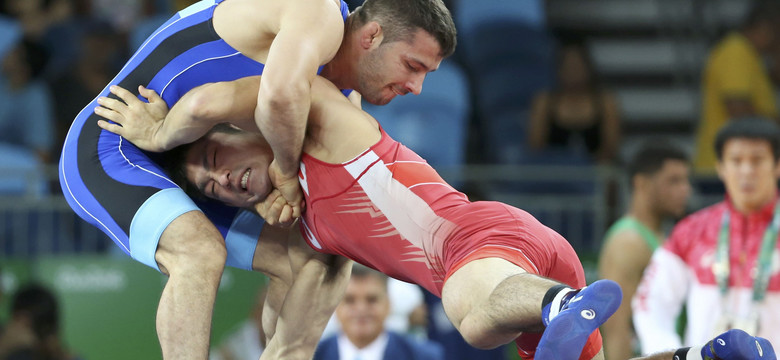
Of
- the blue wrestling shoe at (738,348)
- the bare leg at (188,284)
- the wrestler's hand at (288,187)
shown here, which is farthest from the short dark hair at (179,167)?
the blue wrestling shoe at (738,348)

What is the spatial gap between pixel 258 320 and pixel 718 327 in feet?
7.84

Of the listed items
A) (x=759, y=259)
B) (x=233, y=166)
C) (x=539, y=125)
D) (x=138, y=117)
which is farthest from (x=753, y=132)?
(x=138, y=117)

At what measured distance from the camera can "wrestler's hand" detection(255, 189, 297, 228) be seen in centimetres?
398

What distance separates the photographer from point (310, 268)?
4.32m

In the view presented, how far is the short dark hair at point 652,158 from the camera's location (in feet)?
21.1

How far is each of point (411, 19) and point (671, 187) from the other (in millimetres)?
2955

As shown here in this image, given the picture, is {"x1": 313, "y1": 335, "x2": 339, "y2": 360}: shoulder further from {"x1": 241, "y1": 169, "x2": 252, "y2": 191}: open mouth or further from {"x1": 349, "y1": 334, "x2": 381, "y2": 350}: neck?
{"x1": 241, "y1": 169, "x2": 252, "y2": 191}: open mouth

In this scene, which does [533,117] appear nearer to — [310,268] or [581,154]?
[581,154]

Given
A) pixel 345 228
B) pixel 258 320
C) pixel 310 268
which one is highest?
pixel 345 228

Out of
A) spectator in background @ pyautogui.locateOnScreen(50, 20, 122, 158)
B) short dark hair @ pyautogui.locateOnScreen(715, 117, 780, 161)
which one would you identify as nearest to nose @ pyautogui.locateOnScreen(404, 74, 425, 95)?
short dark hair @ pyautogui.locateOnScreen(715, 117, 780, 161)

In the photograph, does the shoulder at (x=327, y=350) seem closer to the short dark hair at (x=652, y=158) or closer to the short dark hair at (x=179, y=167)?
the short dark hair at (x=179, y=167)

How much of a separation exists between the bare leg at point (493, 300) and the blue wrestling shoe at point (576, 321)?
163 mm

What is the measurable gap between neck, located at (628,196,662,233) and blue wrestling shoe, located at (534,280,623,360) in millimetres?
3352

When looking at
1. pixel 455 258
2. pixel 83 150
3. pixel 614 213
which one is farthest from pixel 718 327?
pixel 83 150
